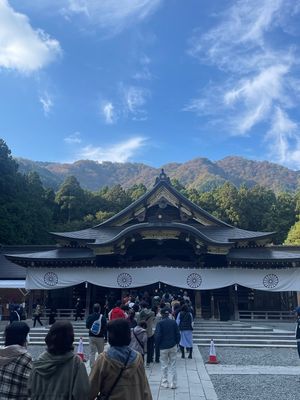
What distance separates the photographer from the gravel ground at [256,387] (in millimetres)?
6797

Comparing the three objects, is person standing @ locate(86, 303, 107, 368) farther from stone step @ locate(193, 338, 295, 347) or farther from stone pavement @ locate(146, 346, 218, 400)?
stone step @ locate(193, 338, 295, 347)

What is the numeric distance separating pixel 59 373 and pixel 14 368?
1.87ft

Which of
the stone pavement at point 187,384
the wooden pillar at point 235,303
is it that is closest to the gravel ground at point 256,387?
the stone pavement at point 187,384

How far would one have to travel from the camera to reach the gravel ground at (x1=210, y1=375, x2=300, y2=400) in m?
6.80

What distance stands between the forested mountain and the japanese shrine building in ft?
283

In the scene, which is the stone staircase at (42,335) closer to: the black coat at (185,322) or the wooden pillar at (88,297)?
the wooden pillar at (88,297)

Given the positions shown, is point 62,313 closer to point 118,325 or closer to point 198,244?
point 198,244

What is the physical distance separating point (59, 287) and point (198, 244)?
7596 millimetres

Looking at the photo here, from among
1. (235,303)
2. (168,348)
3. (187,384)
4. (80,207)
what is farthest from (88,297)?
(80,207)

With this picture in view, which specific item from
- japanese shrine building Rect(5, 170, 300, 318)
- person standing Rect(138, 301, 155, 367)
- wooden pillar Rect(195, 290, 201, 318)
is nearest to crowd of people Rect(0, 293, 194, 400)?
person standing Rect(138, 301, 155, 367)

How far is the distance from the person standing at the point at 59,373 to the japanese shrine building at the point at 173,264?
51.2 ft

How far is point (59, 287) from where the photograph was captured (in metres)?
19.4

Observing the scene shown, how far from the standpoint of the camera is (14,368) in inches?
124

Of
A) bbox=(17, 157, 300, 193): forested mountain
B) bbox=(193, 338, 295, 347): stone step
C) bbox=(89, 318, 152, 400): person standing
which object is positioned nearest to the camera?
bbox=(89, 318, 152, 400): person standing
